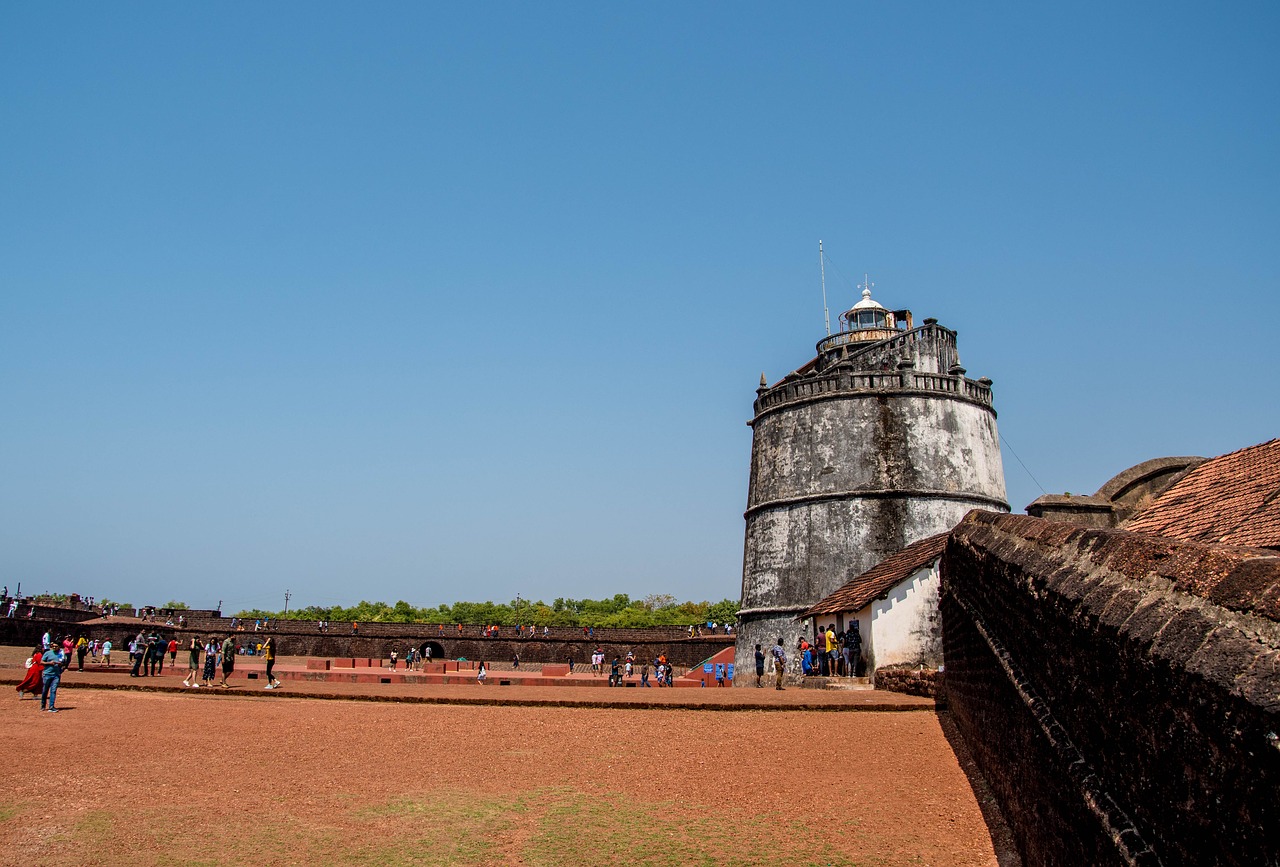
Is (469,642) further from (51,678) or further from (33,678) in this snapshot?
(51,678)

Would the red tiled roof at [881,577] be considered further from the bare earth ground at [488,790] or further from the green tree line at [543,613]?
the green tree line at [543,613]

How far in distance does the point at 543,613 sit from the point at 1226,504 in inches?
2657

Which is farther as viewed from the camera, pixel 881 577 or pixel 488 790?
pixel 881 577

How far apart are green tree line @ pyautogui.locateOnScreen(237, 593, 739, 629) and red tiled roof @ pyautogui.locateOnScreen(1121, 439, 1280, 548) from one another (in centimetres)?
5011

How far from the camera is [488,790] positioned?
26.1ft

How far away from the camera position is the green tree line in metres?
63.4

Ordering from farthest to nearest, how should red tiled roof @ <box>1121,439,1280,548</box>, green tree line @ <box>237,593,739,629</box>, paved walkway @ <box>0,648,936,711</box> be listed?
green tree line @ <box>237,593,739,629</box>, paved walkway @ <box>0,648,936,711</box>, red tiled roof @ <box>1121,439,1280,548</box>

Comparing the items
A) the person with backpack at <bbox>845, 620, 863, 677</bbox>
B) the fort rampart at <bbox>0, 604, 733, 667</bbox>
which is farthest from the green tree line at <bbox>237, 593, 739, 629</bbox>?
the person with backpack at <bbox>845, 620, 863, 677</bbox>

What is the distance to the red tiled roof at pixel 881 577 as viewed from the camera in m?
16.9

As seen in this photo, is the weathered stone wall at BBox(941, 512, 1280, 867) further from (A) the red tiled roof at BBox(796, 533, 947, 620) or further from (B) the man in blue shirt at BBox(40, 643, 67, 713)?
(B) the man in blue shirt at BBox(40, 643, 67, 713)

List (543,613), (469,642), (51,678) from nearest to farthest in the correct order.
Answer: (51,678) < (469,642) < (543,613)

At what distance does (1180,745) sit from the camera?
7.21 ft

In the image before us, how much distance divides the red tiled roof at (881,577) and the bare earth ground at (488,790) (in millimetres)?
5191

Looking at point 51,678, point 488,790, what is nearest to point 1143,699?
point 488,790
